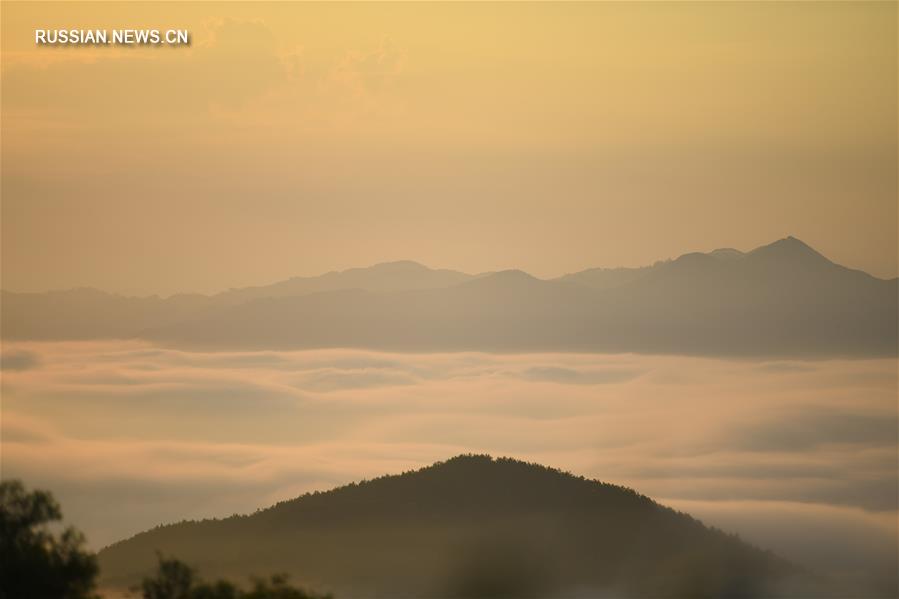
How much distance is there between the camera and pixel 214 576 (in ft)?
514

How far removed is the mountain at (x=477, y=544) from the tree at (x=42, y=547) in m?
72.5

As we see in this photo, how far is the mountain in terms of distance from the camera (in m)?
163

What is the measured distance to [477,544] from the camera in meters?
172

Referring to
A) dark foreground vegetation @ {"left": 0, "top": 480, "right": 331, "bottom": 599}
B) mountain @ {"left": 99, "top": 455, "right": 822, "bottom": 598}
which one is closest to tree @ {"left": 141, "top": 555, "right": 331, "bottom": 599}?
dark foreground vegetation @ {"left": 0, "top": 480, "right": 331, "bottom": 599}

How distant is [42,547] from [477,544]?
311ft

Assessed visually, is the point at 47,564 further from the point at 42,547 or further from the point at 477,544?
the point at 477,544

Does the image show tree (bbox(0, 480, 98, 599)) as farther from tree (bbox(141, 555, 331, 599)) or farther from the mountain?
the mountain

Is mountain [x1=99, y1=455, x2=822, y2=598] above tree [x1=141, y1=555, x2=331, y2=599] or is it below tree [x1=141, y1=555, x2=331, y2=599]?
above

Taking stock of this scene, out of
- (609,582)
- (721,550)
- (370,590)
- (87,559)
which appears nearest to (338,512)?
(370,590)

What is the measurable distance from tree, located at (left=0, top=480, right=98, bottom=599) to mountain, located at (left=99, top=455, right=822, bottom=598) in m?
72.5

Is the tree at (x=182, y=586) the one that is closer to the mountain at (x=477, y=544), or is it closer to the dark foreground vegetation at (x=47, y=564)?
the dark foreground vegetation at (x=47, y=564)

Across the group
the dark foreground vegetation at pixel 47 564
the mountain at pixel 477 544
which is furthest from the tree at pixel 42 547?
the mountain at pixel 477 544

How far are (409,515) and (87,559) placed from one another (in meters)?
96.8

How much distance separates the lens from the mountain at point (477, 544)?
163375mm
